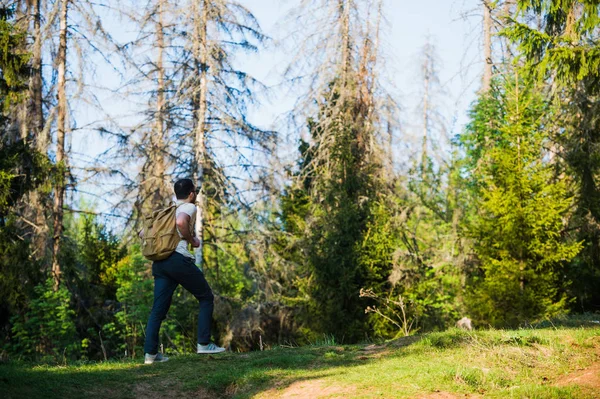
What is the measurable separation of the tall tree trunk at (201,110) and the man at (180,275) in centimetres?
1155

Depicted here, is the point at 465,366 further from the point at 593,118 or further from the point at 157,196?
the point at 157,196

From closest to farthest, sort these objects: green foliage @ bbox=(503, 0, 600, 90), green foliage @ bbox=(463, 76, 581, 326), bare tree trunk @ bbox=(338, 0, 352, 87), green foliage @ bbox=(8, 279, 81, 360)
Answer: green foliage @ bbox=(503, 0, 600, 90) < green foliage @ bbox=(463, 76, 581, 326) < green foliage @ bbox=(8, 279, 81, 360) < bare tree trunk @ bbox=(338, 0, 352, 87)

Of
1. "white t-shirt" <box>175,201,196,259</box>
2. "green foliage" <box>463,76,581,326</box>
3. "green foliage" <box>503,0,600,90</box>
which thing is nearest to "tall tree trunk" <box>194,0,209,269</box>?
"green foliage" <box>463,76,581,326</box>

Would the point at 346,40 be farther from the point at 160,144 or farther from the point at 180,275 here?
the point at 180,275

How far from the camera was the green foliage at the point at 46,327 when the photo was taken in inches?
628

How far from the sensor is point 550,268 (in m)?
15.0

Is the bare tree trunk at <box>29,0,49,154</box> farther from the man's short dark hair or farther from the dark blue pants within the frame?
the dark blue pants

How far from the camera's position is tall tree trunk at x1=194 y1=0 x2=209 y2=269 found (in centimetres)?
1911

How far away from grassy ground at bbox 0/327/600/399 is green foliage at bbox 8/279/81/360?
9.29 meters

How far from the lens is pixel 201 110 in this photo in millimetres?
19219

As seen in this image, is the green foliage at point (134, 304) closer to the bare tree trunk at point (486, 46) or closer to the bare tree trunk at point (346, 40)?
the bare tree trunk at point (346, 40)

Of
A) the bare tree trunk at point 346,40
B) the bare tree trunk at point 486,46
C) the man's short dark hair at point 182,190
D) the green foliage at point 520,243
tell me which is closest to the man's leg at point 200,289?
the man's short dark hair at point 182,190

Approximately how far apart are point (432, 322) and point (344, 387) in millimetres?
13096

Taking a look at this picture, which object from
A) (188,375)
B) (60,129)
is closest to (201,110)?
(60,129)
